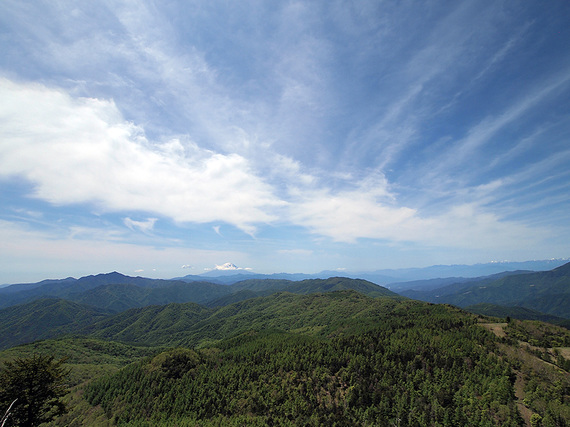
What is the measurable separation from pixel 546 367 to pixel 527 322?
192 ft

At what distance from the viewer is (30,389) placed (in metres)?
41.1

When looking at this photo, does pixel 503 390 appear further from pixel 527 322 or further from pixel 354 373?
pixel 527 322

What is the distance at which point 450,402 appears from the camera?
82.7 metres

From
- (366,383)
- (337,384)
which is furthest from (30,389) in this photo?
(366,383)

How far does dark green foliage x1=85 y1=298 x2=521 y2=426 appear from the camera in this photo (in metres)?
82.9

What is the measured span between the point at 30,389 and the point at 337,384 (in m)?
107

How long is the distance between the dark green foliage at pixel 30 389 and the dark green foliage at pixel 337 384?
258 feet

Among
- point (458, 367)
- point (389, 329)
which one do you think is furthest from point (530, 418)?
point (389, 329)

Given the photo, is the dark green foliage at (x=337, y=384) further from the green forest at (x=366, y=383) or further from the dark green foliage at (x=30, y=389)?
the dark green foliage at (x=30, y=389)

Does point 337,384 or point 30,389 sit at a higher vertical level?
point 30,389

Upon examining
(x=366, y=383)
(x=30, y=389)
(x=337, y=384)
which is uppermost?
(x=30, y=389)

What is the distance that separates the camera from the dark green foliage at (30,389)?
130 ft

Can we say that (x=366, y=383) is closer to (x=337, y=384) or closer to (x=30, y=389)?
(x=337, y=384)

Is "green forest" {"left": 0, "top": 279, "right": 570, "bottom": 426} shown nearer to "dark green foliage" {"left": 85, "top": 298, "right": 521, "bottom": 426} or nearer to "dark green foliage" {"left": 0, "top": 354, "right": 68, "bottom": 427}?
"dark green foliage" {"left": 85, "top": 298, "right": 521, "bottom": 426}
